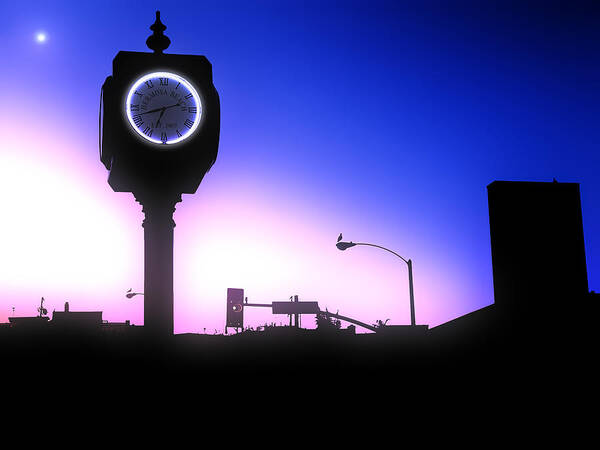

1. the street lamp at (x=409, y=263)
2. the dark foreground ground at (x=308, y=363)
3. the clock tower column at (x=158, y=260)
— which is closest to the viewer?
the dark foreground ground at (x=308, y=363)

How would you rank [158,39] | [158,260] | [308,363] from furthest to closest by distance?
A: [158,39] → [158,260] → [308,363]

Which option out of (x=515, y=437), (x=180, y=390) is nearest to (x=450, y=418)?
(x=515, y=437)

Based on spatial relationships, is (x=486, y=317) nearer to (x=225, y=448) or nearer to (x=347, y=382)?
(x=347, y=382)

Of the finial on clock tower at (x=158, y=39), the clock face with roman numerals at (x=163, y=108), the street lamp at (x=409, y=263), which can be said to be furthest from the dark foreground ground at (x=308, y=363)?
the street lamp at (x=409, y=263)

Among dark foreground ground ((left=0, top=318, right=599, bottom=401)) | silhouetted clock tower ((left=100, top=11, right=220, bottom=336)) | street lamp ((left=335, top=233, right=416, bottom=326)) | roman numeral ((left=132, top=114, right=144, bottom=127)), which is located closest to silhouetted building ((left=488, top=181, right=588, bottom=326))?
dark foreground ground ((left=0, top=318, right=599, bottom=401))

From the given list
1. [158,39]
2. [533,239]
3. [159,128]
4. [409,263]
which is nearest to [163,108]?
[159,128]

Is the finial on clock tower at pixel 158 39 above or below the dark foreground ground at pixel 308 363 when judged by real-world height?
above

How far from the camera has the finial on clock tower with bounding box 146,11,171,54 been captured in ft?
13.0

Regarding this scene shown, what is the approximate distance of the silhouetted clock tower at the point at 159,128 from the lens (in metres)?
3.89

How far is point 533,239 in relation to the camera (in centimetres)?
407

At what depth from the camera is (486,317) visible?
11.9ft

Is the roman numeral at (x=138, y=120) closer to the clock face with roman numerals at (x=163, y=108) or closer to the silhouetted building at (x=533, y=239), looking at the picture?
the clock face with roman numerals at (x=163, y=108)

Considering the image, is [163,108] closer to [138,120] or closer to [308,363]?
[138,120]

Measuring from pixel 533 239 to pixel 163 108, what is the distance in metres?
2.62
